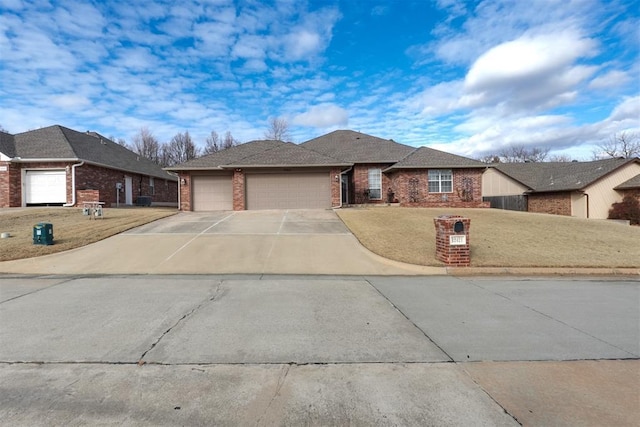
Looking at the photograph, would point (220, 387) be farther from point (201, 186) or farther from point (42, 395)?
point (201, 186)

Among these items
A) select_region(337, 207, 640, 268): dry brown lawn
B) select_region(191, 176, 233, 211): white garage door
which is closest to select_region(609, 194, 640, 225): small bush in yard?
select_region(337, 207, 640, 268): dry brown lawn

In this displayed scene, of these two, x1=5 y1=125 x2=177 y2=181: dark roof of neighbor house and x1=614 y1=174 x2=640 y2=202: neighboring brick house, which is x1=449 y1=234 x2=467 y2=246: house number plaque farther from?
x1=614 y1=174 x2=640 y2=202: neighboring brick house

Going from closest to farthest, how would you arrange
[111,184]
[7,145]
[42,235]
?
[42,235]
[7,145]
[111,184]

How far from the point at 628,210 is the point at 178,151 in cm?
6202

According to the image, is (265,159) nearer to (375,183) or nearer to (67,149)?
(375,183)

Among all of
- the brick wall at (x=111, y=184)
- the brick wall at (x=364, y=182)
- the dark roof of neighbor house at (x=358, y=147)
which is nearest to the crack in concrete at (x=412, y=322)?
the brick wall at (x=364, y=182)

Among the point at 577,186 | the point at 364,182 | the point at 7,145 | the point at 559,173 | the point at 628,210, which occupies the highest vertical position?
the point at 7,145

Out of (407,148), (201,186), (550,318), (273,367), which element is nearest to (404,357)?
(273,367)

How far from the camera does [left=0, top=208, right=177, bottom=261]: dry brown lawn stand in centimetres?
1120

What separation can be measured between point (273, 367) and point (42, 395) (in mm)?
2063

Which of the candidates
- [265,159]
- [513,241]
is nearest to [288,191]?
[265,159]

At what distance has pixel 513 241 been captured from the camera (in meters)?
12.4

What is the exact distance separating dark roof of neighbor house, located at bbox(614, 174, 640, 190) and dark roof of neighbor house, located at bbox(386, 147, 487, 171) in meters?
10.8

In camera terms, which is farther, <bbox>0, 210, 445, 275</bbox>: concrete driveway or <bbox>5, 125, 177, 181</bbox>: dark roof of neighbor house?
<bbox>5, 125, 177, 181</bbox>: dark roof of neighbor house
